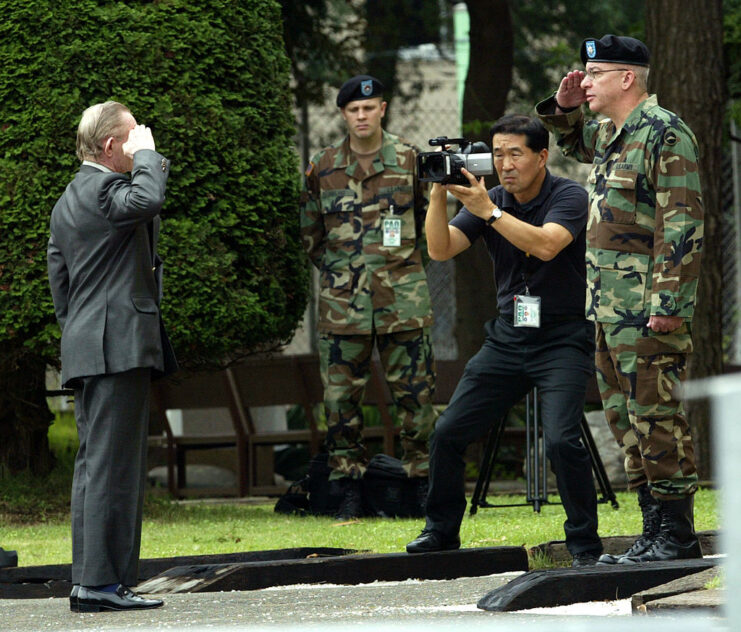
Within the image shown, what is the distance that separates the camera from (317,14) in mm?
12203

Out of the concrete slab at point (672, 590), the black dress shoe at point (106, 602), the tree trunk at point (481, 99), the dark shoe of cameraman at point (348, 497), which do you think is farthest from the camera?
the tree trunk at point (481, 99)

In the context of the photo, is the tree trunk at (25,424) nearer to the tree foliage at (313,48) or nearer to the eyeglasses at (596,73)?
the tree foliage at (313,48)

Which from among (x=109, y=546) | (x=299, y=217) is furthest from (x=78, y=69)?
(x=109, y=546)

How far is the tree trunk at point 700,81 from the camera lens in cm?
985

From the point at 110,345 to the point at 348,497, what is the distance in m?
3.65

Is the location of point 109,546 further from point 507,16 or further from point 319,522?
point 507,16

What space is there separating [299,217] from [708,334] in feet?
11.5

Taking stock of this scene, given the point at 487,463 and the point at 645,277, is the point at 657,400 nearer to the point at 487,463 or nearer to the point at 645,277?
the point at 645,277

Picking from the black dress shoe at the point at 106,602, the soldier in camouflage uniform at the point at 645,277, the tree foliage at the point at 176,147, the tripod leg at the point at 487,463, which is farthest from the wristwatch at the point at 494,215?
the tree foliage at the point at 176,147

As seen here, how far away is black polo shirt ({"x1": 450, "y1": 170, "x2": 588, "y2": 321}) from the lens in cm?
575

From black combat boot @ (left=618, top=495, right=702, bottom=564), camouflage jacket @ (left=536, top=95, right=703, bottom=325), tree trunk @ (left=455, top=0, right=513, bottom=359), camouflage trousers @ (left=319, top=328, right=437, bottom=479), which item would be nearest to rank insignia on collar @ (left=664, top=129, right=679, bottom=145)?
camouflage jacket @ (left=536, top=95, right=703, bottom=325)

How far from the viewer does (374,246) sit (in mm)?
8352

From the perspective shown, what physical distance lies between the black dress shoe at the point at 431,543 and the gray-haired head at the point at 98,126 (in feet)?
6.98

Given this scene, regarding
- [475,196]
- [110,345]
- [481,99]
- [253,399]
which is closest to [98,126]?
[110,345]
